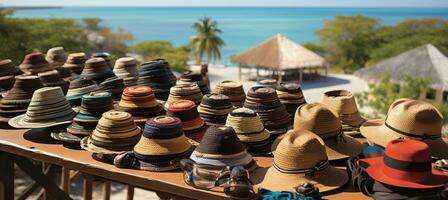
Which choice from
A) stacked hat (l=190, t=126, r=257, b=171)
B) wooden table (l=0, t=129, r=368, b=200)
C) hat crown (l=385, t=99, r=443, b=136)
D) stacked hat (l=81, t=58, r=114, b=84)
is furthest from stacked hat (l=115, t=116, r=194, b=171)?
stacked hat (l=81, t=58, r=114, b=84)

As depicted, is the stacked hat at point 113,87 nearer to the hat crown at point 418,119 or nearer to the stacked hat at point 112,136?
the stacked hat at point 112,136

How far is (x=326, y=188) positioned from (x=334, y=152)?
57 centimetres

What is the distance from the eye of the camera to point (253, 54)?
30.3 metres

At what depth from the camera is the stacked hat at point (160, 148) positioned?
298 cm

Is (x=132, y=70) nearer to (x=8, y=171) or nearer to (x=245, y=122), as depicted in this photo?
(x=8, y=171)

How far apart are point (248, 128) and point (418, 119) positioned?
1.16 metres

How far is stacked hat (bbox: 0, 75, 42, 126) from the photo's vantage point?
13.2 ft

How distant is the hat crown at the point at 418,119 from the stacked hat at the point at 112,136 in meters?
1.93

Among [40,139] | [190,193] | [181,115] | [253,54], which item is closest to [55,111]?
[40,139]

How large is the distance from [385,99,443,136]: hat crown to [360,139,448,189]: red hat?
53 centimetres

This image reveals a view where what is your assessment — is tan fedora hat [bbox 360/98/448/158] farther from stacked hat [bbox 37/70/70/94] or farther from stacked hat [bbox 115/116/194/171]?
stacked hat [bbox 37/70/70/94]

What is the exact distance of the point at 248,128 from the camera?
3217 mm

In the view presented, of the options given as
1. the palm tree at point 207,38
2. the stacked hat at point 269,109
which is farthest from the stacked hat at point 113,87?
the palm tree at point 207,38

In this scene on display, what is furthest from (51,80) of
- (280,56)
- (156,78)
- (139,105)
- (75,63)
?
(280,56)
